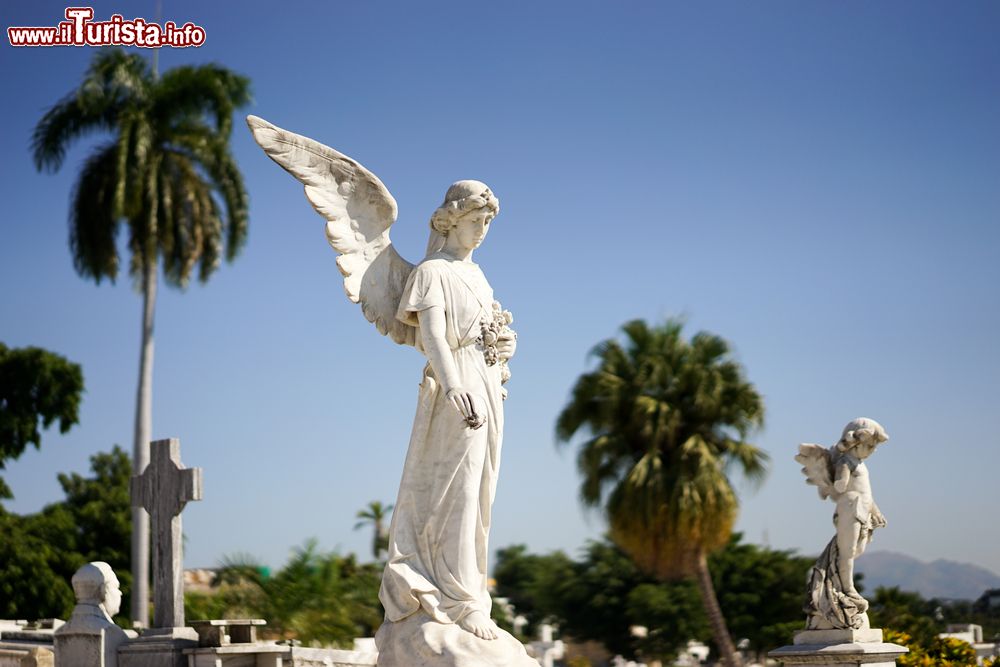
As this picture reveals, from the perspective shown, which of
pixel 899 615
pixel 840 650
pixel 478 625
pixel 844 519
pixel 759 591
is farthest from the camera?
pixel 759 591

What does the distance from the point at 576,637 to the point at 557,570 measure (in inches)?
107

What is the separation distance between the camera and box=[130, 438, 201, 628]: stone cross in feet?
38.9

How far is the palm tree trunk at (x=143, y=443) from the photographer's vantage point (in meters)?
25.6

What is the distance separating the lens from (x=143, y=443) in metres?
27.8

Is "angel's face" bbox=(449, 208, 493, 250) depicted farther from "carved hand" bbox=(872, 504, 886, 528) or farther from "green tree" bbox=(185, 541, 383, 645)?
"green tree" bbox=(185, 541, 383, 645)

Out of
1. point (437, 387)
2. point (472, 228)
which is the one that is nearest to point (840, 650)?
point (437, 387)

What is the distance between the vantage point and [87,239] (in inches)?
1185

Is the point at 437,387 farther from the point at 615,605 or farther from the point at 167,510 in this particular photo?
the point at 615,605

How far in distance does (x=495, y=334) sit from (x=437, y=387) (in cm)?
46

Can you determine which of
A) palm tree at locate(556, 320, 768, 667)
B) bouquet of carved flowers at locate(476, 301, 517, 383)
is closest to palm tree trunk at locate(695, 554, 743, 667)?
palm tree at locate(556, 320, 768, 667)

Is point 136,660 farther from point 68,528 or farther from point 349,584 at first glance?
point 68,528

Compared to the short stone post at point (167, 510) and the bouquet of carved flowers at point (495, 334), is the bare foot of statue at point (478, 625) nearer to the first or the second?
the bouquet of carved flowers at point (495, 334)

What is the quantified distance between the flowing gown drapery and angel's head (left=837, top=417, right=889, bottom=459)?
15.1ft

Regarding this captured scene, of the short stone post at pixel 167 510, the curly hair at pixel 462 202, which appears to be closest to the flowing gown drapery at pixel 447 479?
the curly hair at pixel 462 202
